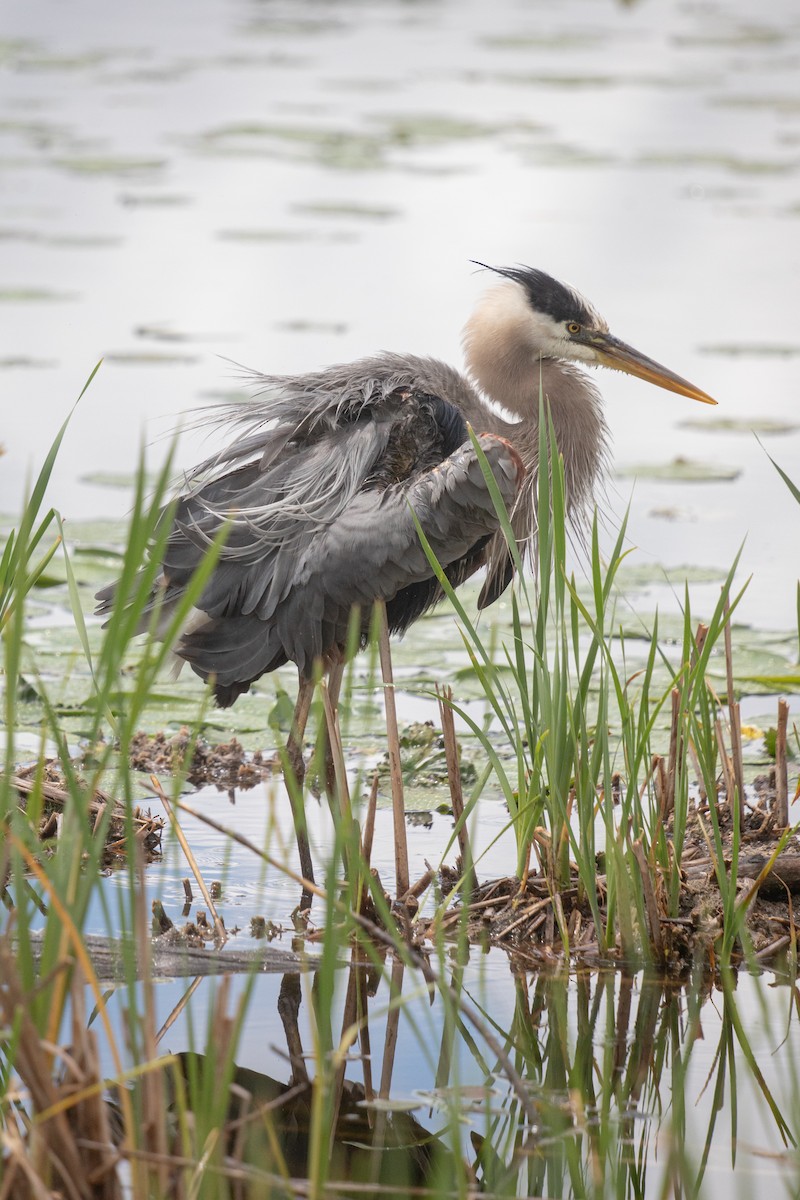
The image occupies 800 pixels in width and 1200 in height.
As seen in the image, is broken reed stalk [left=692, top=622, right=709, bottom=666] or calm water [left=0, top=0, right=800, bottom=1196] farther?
calm water [left=0, top=0, right=800, bottom=1196]

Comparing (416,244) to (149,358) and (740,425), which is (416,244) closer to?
(149,358)

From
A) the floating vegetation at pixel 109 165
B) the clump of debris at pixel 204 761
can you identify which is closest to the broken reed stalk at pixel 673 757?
the clump of debris at pixel 204 761

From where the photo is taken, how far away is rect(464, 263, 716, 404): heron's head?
440 cm

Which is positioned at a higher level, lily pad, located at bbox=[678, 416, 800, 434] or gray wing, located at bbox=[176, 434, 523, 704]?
lily pad, located at bbox=[678, 416, 800, 434]

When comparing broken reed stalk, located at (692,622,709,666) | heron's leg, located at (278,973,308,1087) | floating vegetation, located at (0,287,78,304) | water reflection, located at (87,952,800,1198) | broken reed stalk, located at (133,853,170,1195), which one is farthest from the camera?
floating vegetation, located at (0,287,78,304)

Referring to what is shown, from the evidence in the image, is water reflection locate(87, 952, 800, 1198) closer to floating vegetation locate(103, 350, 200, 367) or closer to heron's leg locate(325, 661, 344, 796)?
heron's leg locate(325, 661, 344, 796)

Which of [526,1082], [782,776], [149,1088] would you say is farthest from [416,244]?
[149,1088]

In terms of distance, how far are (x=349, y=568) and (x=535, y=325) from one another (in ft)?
3.37

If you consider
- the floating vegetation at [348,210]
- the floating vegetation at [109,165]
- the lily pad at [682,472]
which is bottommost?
the lily pad at [682,472]

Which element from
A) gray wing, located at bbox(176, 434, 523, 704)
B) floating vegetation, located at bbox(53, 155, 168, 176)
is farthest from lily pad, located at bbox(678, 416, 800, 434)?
floating vegetation, located at bbox(53, 155, 168, 176)

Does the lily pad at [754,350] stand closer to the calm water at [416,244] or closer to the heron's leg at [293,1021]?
the calm water at [416,244]

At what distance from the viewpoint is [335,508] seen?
3863mm

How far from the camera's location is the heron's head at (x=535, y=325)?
4.40m

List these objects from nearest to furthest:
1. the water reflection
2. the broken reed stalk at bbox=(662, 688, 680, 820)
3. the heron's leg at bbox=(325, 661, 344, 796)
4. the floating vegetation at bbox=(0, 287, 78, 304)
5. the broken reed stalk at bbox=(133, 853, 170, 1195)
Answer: the broken reed stalk at bbox=(133, 853, 170, 1195), the water reflection, the broken reed stalk at bbox=(662, 688, 680, 820), the heron's leg at bbox=(325, 661, 344, 796), the floating vegetation at bbox=(0, 287, 78, 304)
